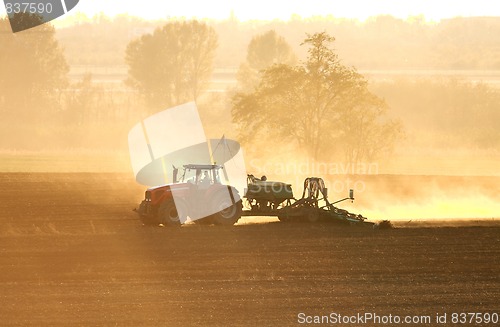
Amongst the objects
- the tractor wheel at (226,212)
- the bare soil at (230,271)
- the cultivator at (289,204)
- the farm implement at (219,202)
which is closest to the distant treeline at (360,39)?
the cultivator at (289,204)

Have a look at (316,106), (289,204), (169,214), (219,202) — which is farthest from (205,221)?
(316,106)

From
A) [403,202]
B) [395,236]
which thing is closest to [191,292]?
[395,236]

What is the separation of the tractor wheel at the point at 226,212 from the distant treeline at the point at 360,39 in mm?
102399

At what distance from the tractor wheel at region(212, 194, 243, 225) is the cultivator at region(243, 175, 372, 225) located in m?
0.40

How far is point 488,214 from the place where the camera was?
36906 mm

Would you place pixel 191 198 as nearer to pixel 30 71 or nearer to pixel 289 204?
pixel 289 204

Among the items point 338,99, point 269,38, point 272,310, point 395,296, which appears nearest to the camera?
point 272,310

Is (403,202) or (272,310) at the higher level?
(272,310)

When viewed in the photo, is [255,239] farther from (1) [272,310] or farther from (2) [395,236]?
(1) [272,310]

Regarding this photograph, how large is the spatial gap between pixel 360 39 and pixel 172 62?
63.2 metres

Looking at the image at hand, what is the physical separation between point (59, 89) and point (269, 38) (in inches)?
890

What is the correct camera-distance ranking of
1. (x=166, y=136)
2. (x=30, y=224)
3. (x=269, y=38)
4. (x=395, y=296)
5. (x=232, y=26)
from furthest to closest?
(x=232, y=26)
(x=269, y=38)
(x=166, y=136)
(x=30, y=224)
(x=395, y=296)

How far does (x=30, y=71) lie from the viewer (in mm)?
94375

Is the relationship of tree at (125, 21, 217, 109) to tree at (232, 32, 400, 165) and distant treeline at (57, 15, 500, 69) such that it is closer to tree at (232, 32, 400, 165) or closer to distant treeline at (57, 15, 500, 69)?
distant treeline at (57, 15, 500, 69)
